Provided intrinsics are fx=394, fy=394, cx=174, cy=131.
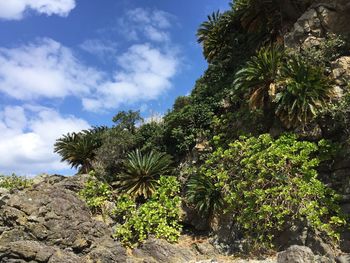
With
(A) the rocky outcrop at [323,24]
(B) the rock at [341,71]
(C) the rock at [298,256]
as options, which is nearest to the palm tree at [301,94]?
(B) the rock at [341,71]

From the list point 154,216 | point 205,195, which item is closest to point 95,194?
point 154,216

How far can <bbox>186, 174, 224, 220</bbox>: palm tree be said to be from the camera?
16859mm

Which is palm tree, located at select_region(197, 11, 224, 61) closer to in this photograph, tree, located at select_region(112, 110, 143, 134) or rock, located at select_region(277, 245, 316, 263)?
tree, located at select_region(112, 110, 143, 134)

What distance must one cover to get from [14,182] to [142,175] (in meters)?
6.38

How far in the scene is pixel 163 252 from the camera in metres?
15.5

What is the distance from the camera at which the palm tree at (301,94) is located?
15.5 m

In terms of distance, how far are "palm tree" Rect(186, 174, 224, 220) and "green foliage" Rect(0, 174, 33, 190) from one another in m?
8.05

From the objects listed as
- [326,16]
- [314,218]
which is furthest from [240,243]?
[326,16]

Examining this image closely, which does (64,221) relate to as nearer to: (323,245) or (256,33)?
(323,245)

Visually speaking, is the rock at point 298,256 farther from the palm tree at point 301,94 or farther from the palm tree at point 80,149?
the palm tree at point 80,149

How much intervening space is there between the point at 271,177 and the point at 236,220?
2.45 meters

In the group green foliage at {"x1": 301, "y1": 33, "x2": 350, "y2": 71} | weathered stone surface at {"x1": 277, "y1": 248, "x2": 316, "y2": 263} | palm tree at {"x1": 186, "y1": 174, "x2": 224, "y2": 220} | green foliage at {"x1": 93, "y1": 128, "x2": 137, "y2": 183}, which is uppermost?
Answer: green foliage at {"x1": 301, "y1": 33, "x2": 350, "y2": 71}

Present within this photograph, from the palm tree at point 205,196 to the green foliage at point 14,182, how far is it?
8.05 m

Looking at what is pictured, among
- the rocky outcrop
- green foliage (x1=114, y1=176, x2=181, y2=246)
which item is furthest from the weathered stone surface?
the rocky outcrop
